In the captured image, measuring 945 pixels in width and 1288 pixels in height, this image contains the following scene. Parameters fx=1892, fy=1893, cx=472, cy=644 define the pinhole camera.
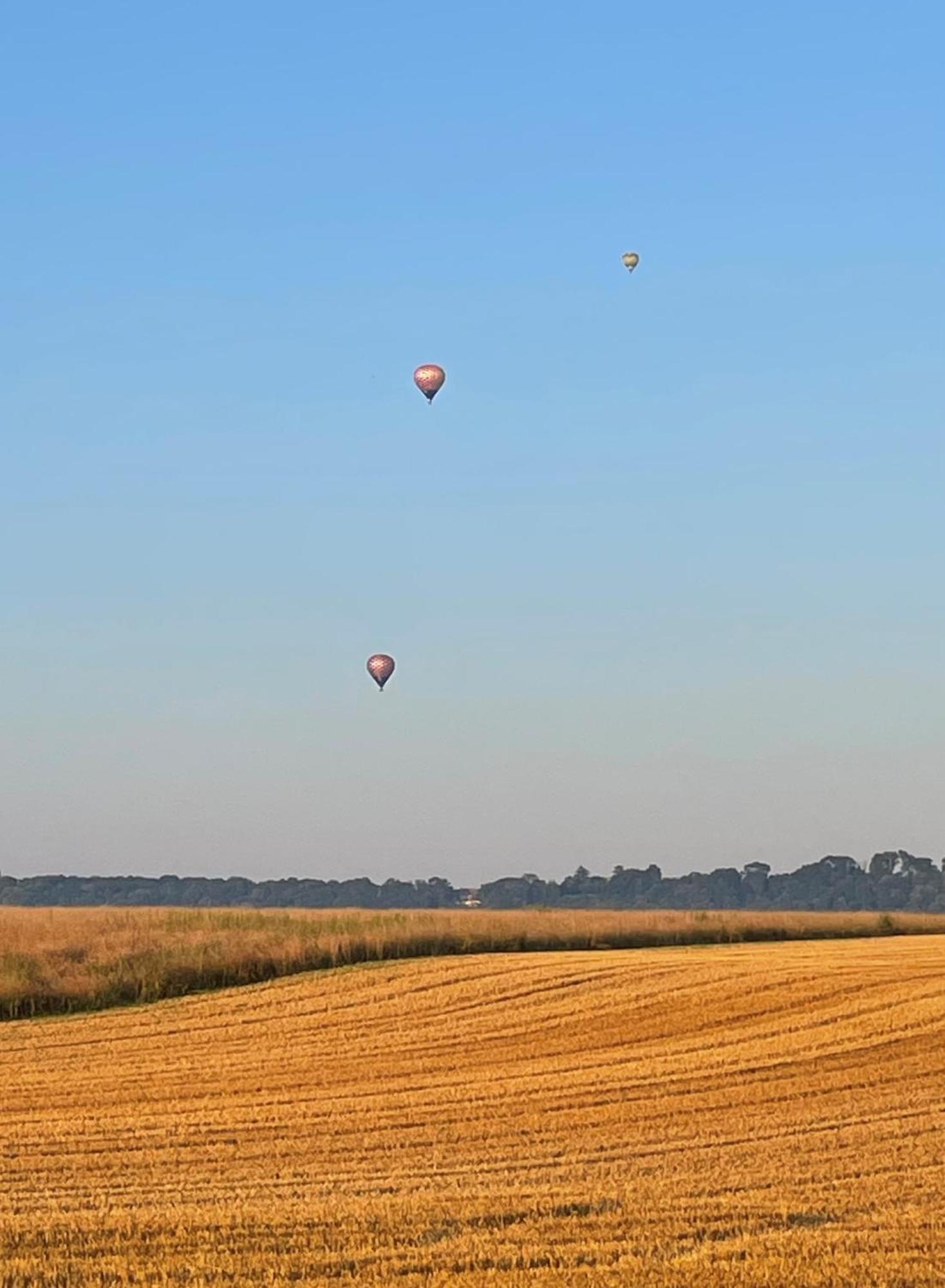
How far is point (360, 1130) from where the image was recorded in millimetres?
17875

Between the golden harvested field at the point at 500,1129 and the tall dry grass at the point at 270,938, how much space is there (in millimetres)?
1693

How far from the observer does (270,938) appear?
3931 centimetres

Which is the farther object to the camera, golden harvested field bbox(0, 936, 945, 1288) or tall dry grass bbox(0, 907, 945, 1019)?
tall dry grass bbox(0, 907, 945, 1019)

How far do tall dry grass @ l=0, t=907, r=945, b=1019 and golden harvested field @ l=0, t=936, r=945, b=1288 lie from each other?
169 centimetres

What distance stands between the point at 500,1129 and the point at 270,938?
22.0 metres

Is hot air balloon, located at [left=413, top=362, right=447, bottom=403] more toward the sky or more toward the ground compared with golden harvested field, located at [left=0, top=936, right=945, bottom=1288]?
more toward the sky

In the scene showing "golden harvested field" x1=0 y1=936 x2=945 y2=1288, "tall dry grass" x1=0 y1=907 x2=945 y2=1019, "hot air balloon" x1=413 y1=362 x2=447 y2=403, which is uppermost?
"hot air balloon" x1=413 y1=362 x2=447 y2=403

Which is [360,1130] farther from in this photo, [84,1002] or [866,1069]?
[84,1002]

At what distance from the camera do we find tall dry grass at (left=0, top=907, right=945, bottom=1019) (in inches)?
1359

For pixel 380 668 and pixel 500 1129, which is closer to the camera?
pixel 500 1129

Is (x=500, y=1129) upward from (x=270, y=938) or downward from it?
downward

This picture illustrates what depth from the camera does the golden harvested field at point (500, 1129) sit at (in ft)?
34.3

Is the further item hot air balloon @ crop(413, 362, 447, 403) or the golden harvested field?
hot air balloon @ crop(413, 362, 447, 403)

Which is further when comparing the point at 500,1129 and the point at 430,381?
the point at 430,381
